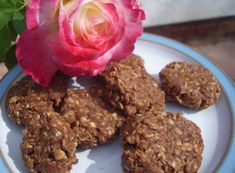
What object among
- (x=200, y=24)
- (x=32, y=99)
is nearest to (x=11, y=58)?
(x=32, y=99)

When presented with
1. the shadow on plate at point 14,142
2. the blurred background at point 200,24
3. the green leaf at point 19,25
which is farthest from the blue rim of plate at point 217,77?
the blurred background at point 200,24

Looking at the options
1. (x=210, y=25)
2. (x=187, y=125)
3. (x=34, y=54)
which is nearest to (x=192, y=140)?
(x=187, y=125)

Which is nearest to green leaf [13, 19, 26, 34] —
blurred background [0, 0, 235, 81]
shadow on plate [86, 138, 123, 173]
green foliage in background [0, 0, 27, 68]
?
green foliage in background [0, 0, 27, 68]

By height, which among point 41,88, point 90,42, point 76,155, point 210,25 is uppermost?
point 90,42

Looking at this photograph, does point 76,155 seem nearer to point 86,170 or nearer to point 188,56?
point 86,170

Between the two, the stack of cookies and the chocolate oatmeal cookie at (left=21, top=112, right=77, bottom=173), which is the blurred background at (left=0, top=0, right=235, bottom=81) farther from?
the chocolate oatmeal cookie at (left=21, top=112, right=77, bottom=173)

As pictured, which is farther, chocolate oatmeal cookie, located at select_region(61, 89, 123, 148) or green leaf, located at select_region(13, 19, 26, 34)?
green leaf, located at select_region(13, 19, 26, 34)
